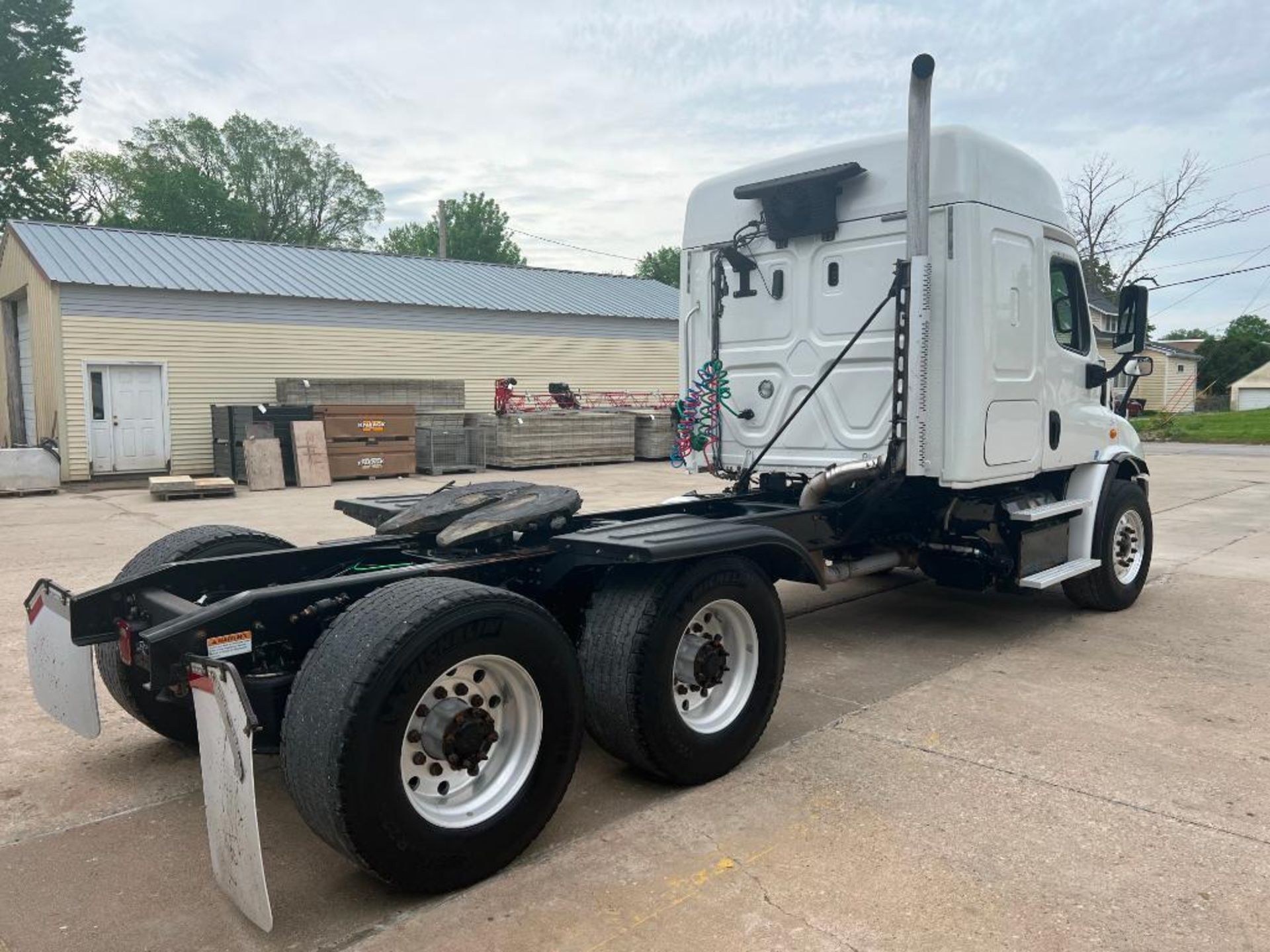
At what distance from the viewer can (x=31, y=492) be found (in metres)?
16.2

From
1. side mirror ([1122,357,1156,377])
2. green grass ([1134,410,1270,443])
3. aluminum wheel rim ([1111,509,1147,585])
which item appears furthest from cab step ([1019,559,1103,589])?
green grass ([1134,410,1270,443])

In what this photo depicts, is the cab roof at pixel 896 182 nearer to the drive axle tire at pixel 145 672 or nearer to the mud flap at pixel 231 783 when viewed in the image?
the drive axle tire at pixel 145 672

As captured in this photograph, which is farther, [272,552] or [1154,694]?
[1154,694]

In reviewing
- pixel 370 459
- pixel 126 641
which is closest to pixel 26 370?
pixel 370 459

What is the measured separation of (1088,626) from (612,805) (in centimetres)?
443

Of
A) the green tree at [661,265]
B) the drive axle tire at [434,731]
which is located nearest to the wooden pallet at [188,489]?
the drive axle tire at [434,731]

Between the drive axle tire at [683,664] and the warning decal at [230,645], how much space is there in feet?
4.14

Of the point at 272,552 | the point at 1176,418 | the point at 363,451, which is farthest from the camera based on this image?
the point at 1176,418

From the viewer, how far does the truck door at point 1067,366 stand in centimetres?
612

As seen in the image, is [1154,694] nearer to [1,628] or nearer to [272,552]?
[272,552]

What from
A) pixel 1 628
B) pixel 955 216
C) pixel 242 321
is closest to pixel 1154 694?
pixel 955 216

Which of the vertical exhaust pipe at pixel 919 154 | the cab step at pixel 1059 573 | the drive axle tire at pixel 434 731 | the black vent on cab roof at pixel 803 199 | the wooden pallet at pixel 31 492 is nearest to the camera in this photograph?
the drive axle tire at pixel 434 731

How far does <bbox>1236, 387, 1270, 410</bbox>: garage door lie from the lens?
6631cm

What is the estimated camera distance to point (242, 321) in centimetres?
1997
